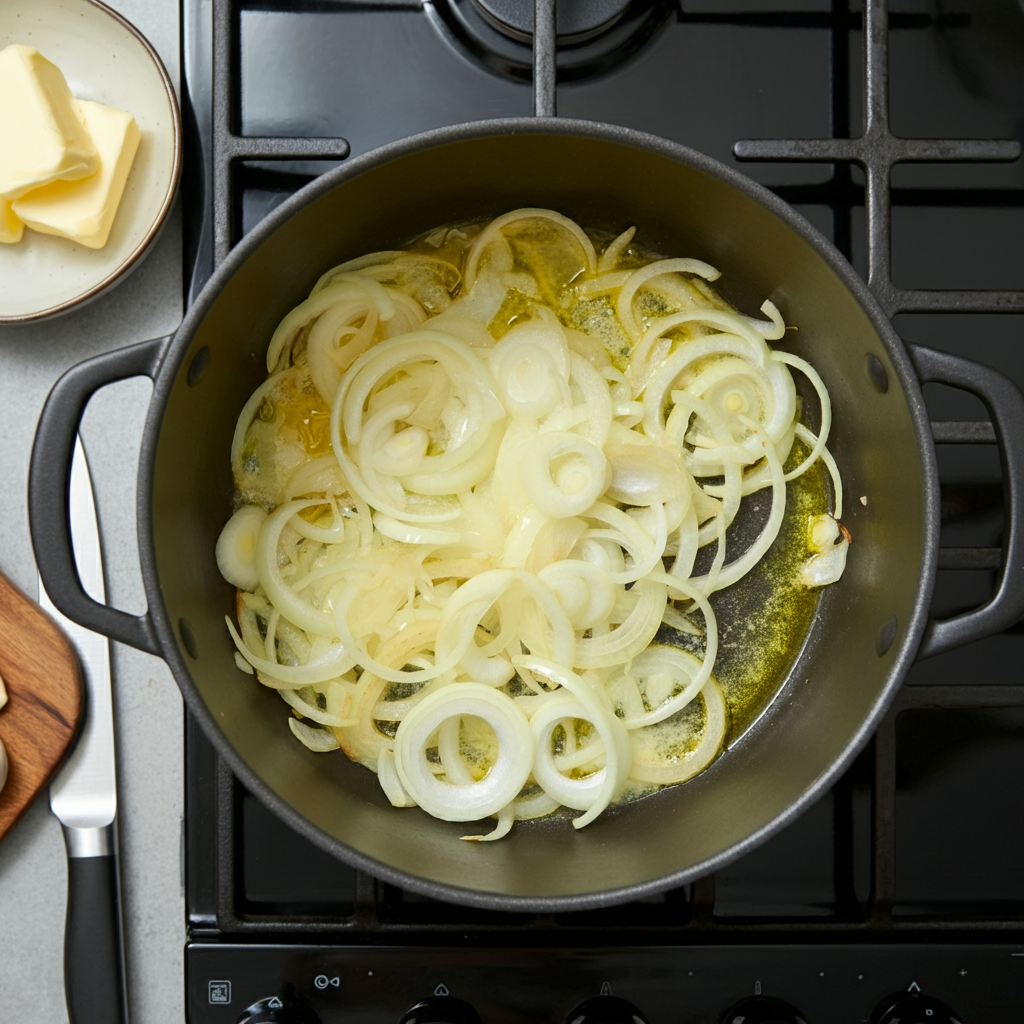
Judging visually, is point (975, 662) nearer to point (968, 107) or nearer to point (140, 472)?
point (968, 107)

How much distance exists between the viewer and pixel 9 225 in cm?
100

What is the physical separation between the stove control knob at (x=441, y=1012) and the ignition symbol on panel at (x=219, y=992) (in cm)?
19

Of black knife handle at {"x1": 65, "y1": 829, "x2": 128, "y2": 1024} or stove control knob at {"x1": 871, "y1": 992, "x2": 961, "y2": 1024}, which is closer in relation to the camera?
stove control knob at {"x1": 871, "y1": 992, "x2": 961, "y2": 1024}

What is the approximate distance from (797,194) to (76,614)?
856 millimetres

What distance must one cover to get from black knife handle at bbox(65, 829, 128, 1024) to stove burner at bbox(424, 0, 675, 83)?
1.02m

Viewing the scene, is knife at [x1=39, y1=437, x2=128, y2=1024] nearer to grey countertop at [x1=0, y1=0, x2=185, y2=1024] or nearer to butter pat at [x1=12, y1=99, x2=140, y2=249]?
grey countertop at [x1=0, y1=0, x2=185, y2=1024]

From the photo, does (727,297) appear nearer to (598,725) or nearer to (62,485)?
(598,725)

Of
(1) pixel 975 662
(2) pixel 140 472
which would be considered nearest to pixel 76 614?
(2) pixel 140 472

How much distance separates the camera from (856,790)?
3.28ft

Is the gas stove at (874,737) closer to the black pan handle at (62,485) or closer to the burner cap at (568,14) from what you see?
the burner cap at (568,14)

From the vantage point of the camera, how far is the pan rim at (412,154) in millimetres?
799

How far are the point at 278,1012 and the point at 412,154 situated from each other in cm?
88

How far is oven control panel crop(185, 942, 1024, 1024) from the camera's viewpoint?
0.95 m

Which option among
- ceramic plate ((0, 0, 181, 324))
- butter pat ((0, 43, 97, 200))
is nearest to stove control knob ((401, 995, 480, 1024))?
ceramic plate ((0, 0, 181, 324))
